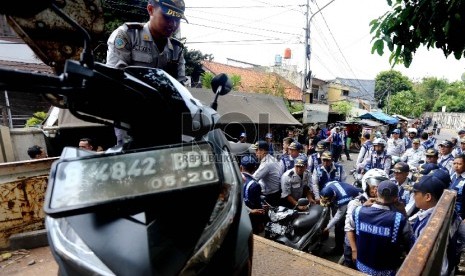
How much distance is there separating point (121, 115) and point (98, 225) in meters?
0.43

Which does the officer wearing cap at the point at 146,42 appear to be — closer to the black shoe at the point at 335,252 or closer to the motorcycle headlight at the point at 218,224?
the motorcycle headlight at the point at 218,224

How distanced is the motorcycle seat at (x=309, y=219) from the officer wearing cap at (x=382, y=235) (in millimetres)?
1263

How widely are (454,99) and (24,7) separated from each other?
214ft

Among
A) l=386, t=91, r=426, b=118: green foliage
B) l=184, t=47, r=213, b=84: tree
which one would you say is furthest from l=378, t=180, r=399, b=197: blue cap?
l=386, t=91, r=426, b=118: green foliage

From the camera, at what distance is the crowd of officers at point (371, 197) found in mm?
2902

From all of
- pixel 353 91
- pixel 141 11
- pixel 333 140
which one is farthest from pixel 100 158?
pixel 353 91

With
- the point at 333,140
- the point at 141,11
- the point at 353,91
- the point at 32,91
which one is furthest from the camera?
the point at 353,91

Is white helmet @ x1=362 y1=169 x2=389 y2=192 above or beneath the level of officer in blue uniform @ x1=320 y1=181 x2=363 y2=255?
above

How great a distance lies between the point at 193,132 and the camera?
3.97 feet

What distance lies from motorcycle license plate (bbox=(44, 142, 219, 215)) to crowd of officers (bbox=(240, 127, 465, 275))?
8.85ft

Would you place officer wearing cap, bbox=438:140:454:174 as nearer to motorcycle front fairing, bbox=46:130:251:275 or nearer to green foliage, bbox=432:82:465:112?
motorcycle front fairing, bbox=46:130:251:275

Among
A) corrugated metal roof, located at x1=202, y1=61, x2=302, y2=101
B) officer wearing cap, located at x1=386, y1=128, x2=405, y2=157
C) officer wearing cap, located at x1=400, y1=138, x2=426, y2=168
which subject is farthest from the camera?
corrugated metal roof, located at x1=202, y1=61, x2=302, y2=101

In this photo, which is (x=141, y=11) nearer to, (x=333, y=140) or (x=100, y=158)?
(x=333, y=140)

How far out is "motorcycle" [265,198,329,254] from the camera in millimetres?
4285
